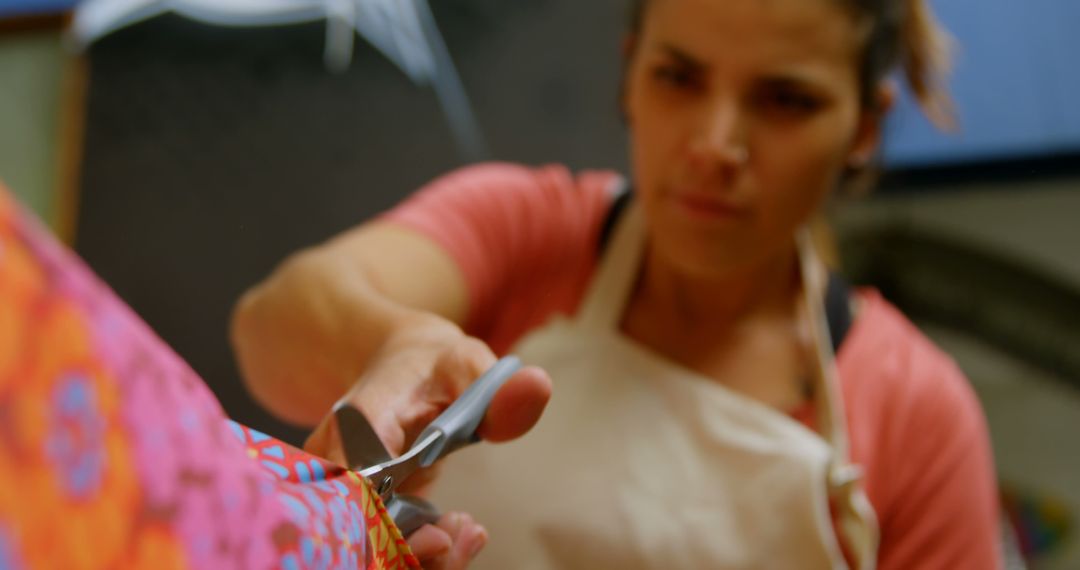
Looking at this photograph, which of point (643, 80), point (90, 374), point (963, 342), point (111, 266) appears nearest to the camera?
point (90, 374)

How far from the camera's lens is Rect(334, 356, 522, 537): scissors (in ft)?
0.55

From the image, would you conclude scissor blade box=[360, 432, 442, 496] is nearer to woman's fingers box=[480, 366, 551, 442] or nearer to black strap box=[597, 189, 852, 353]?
woman's fingers box=[480, 366, 551, 442]

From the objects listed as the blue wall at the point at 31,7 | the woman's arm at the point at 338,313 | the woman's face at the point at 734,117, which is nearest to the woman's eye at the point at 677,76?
the woman's face at the point at 734,117

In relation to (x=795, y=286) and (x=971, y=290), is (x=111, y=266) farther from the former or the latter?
(x=971, y=290)

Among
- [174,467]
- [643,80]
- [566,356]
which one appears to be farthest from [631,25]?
[174,467]

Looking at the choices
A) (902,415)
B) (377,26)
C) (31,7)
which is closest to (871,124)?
(902,415)

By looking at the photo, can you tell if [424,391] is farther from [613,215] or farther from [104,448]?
[613,215]

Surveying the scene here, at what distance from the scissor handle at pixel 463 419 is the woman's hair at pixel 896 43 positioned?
10.1 inches

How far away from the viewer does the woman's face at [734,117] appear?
303mm

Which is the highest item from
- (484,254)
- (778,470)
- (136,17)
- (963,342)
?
(136,17)

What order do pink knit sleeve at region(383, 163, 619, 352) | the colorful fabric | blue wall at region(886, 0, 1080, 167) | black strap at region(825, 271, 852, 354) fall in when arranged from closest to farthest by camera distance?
the colorful fabric < pink knit sleeve at region(383, 163, 619, 352) < black strap at region(825, 271, 852, 354) < blue wall at region(886, 0, 1080, 167)

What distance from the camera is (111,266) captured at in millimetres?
244

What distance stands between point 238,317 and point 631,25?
25cm

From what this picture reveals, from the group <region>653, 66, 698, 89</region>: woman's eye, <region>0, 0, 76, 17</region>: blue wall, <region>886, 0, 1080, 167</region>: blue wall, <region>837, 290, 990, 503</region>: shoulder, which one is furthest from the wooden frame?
<region>886, 0, 1080, 167</region>: blue wall
